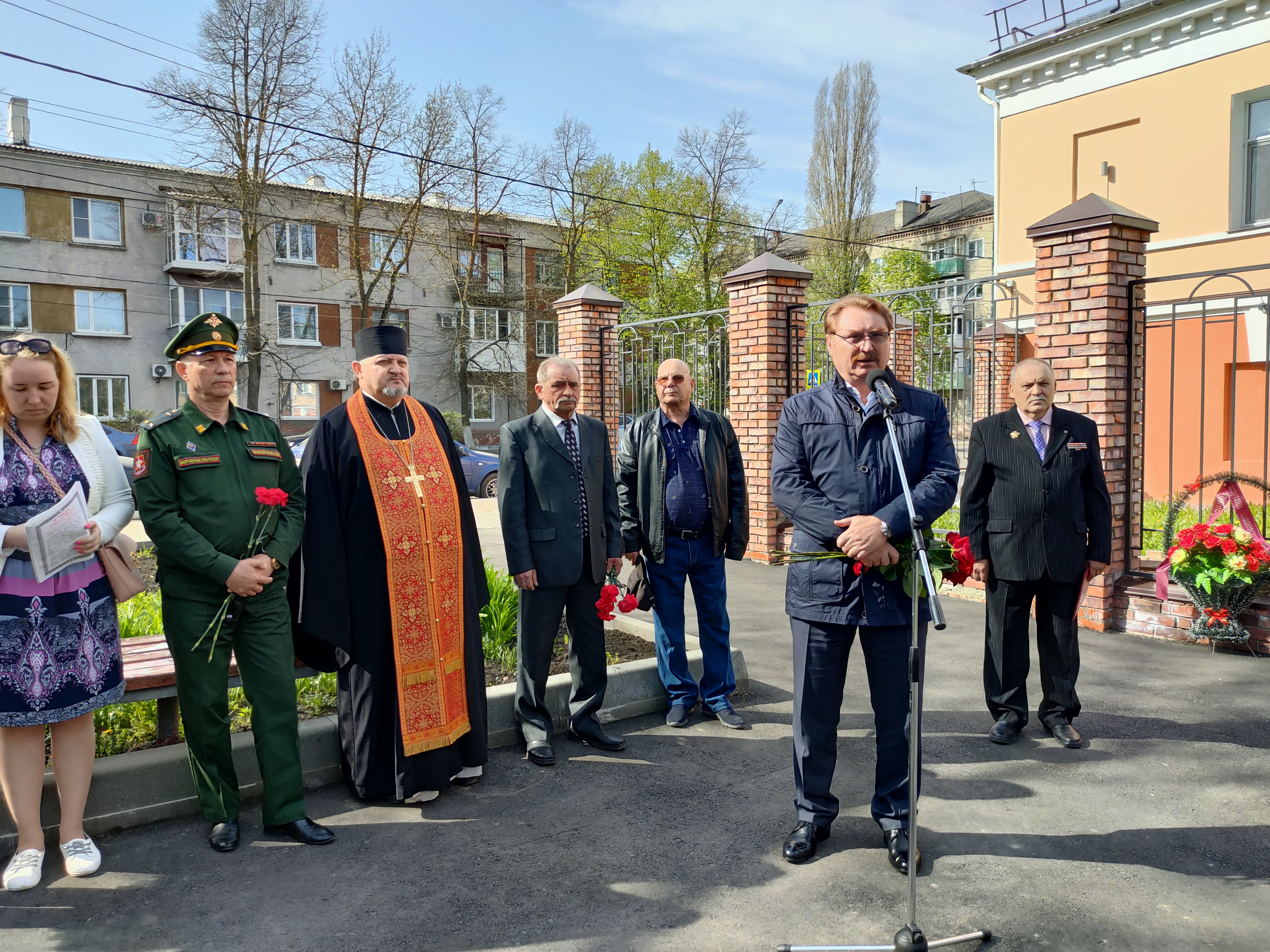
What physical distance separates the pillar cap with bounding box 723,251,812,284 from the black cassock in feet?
22.0

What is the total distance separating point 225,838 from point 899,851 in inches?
106

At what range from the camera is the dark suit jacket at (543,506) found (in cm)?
480

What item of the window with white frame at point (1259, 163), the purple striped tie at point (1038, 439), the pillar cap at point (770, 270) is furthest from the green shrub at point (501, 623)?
the window with white frame at point (1259, 163)

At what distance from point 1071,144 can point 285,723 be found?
18758 mm

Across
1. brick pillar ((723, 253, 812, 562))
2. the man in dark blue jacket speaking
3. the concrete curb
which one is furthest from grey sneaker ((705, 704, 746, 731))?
brick pillar ((723, 253, 812, 562))

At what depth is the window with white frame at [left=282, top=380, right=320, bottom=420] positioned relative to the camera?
113 feet

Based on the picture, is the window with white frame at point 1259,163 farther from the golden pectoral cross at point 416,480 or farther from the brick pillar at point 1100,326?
the golden pectoral cross at point 416,480

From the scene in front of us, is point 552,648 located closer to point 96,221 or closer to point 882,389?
point 882,389

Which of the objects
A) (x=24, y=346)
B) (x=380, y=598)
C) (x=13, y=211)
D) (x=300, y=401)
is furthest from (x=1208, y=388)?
(x=13, y=211)

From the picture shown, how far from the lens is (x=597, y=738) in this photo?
16.2 ft

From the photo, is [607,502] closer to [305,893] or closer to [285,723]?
[285,723]

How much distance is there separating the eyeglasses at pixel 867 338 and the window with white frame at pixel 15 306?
33.0 m

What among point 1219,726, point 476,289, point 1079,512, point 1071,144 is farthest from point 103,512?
point 476,289

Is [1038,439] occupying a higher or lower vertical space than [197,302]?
lower
